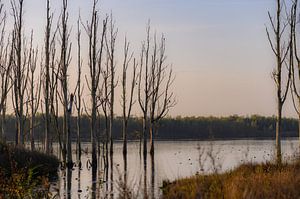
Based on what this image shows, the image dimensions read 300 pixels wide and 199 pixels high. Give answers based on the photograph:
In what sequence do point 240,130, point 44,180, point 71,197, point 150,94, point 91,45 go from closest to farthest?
1. point 44,180
2. point 71,197
3. point 91,45
4. point 150,94
5. point 240,130

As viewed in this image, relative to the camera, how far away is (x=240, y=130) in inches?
3349

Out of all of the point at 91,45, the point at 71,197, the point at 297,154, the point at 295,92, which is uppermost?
the point at 91,45

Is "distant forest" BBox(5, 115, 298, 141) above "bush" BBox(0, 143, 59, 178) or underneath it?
above

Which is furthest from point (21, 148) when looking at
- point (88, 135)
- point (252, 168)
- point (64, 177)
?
point (88, 135)

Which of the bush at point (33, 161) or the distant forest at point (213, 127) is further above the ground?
the distant forest at point (213, 127)

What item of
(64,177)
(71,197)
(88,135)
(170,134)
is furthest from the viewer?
(170,134)

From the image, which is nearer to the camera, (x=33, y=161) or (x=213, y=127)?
(x=33, y=161)

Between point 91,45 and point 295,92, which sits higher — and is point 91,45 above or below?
above

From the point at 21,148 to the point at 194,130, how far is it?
60.9 m

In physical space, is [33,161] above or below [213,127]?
below

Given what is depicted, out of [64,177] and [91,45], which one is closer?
[64,177]

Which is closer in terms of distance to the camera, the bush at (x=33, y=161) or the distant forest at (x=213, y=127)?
the bush at (x=33, y=161)

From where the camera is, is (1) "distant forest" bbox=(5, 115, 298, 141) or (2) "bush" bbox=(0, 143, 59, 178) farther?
(1) "distant forest" bbox=(5, 115, 298, 141)

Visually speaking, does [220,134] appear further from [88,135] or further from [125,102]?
[125,102]
